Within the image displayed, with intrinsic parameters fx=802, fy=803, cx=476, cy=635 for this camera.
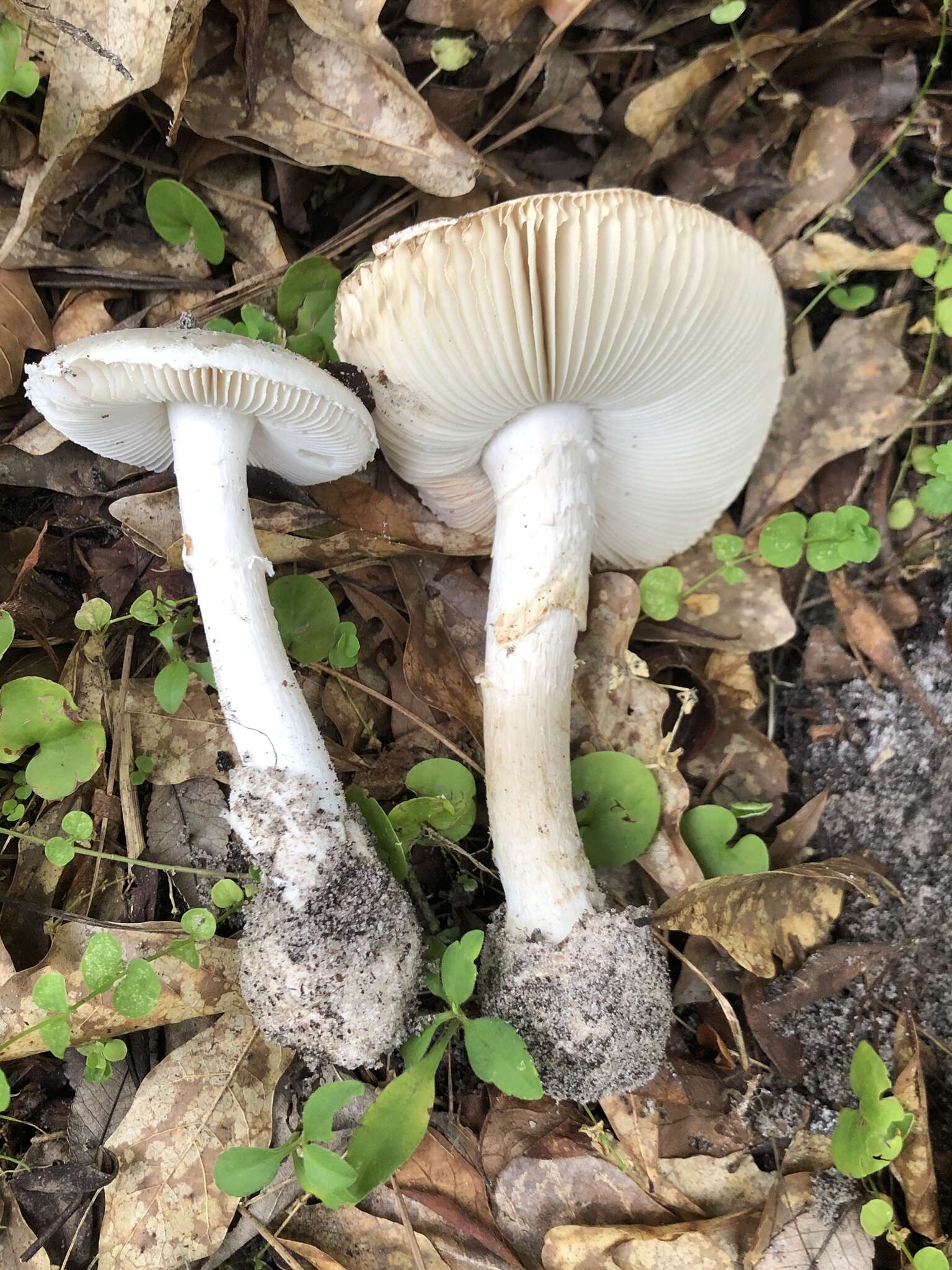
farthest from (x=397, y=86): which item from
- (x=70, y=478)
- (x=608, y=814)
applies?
(x=608, y=814)

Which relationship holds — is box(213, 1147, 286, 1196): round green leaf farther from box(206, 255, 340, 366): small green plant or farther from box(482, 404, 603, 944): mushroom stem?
box(206, 255, 340, 366): small green plant

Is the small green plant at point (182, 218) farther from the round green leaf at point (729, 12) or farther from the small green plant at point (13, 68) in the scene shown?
the round green leaf at point (729, 12)

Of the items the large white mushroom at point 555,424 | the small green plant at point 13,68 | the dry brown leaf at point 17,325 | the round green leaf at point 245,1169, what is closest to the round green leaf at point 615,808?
the large white mushroom at point 555,424

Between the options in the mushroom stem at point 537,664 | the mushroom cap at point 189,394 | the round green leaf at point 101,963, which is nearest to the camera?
the mushroom cap at point 189,394

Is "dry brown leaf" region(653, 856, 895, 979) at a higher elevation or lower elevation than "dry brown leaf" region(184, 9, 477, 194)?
lower

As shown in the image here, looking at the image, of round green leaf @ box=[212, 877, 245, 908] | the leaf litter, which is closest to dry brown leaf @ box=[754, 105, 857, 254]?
the leaf litter
